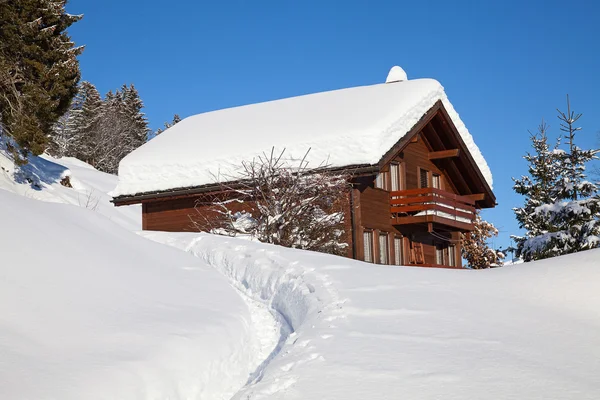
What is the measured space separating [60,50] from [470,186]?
1858cm

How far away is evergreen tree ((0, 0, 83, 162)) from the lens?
2756cm

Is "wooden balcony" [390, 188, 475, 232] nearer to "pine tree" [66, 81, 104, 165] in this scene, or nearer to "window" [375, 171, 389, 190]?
"window" [375, 171, 389, 190]

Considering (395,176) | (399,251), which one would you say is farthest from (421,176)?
(399,251)

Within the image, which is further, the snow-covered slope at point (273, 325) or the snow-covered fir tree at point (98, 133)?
the snow-covered fir tree at point (98, 133)

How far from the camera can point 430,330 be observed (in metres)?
8.05

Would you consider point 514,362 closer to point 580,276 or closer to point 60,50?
point 580,276

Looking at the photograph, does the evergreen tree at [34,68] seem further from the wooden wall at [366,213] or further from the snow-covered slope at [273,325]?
the snow-covered slope at [273,325]

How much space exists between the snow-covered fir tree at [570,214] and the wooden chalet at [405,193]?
282cm

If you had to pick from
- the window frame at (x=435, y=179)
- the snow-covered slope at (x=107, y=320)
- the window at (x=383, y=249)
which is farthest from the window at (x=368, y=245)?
the snow-covered slope at (x=107, y=320)

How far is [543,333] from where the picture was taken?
26.5 ft

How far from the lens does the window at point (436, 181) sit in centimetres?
2623

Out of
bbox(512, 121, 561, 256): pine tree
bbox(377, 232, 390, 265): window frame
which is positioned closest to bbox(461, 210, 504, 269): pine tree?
bbox(512, 121, 561, 256): pine tree

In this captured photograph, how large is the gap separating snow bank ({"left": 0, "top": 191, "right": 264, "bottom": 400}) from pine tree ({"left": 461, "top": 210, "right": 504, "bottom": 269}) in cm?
2458

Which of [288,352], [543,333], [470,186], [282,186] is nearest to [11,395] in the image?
[288,352]
